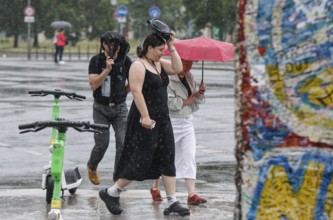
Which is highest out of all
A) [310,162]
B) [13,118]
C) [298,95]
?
[298,95]

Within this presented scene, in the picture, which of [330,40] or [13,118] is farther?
[13,118]

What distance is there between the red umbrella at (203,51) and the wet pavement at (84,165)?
1.39 meters

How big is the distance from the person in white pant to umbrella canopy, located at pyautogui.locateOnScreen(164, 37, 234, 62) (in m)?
0.12

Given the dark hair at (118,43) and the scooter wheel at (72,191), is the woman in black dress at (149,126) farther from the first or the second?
the scooter wheel at (72,191)

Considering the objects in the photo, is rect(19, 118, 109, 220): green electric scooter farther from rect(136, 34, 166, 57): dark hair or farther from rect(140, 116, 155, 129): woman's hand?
rect(136, 34, 166, 57): dark hair

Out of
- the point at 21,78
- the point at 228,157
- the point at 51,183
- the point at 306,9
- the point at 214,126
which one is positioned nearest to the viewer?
the point at 306,9

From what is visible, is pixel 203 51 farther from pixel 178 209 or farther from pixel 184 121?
pixel 178 209

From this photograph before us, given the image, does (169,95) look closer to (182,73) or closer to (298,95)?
(182,73)

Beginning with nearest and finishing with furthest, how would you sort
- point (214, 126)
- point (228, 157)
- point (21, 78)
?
point (228, 157)
point (214, 126)
point (21, 78)

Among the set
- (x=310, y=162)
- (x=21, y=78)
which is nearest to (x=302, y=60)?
(x=310, y=162)

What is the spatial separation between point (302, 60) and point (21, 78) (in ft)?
97.3

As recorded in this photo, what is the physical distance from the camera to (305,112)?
139 inches

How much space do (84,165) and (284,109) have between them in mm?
9538

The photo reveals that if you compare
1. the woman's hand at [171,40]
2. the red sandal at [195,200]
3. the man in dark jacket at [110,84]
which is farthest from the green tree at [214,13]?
the woman's hand at [171,40]
